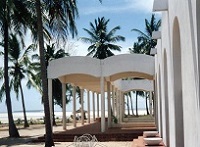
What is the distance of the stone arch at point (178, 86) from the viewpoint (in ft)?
29.3

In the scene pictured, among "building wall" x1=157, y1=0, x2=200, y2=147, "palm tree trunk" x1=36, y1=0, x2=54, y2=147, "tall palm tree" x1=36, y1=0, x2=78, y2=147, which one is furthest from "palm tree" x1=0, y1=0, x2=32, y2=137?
"building wall" x1=157, y1=0, x2=200, y2=147

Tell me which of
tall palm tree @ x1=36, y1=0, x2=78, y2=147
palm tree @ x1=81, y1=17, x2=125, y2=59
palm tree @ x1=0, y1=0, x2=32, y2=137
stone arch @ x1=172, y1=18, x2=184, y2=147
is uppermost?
palm tree @ x1=81, y1=17, x2=125, y2=59

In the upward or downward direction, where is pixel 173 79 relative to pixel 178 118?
upward

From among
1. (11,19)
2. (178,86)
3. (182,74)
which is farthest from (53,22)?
(182,74)

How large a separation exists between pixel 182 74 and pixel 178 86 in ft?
2.98

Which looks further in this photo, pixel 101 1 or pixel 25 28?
pixel 25 28

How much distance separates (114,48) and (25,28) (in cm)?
1714

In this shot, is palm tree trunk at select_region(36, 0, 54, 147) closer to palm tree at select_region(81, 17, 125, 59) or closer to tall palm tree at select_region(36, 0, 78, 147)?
tall palm tree at select_region(36, 0, 78, 147)

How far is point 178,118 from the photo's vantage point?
898cm

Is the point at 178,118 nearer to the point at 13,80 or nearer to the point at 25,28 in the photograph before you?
the point at 25,28

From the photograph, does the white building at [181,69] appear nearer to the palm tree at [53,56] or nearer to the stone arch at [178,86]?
the stone arch at [178,86]

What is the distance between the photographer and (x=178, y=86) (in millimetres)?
9117

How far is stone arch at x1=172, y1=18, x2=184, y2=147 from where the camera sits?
895cm

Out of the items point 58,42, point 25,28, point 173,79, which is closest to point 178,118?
point 173,79
